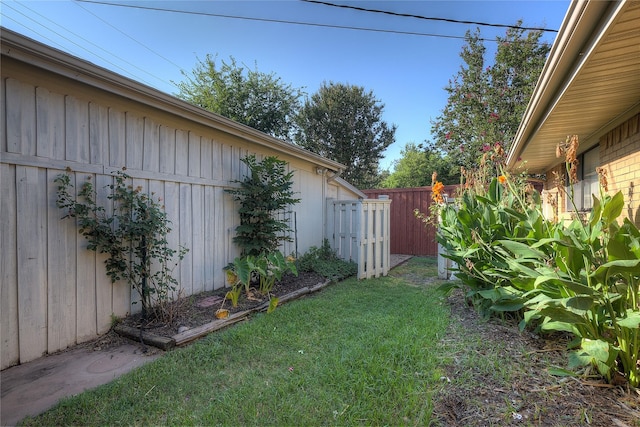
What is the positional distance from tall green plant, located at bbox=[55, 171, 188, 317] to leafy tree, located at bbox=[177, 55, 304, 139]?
1175cm

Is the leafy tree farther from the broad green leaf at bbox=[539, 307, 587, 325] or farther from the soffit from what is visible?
the broad green leaf at bbox=[539, 307, 587, 325]

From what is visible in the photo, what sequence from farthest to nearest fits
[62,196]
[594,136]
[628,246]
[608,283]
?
[594,136] → [62,196] → [608,283] → [628,246]

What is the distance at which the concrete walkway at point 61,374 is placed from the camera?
75.0 inches

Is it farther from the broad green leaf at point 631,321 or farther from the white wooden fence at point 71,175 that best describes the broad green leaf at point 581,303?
the white wooden fence at point 71,175

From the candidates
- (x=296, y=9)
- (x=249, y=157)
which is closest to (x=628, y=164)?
(x=249, y=157)

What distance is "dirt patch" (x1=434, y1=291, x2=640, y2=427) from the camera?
64.5 inches

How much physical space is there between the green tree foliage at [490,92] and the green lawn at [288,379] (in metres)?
9.09

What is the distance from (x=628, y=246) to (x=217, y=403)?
9.08 ft

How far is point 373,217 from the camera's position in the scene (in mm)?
6121

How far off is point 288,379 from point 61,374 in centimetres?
176

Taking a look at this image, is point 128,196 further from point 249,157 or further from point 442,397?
point 442,397

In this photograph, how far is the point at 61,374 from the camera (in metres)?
2.28

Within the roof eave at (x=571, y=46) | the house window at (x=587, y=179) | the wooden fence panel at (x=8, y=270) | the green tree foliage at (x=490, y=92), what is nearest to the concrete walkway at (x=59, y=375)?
the wooden fence panel at (x=8, y=270)

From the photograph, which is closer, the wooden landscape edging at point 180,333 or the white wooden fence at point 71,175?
the white wooden fence at point 71,175
